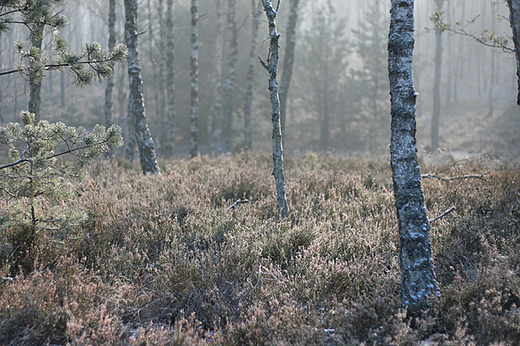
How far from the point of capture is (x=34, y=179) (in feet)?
11.3

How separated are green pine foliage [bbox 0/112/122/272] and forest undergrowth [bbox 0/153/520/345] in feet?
0.25

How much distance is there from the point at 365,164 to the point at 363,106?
18.6 metres

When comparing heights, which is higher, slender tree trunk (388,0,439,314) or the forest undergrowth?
slender tree trunk (388,0,439,314)

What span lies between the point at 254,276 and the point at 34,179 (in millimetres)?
2582

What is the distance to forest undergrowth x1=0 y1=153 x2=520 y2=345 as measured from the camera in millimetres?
2713

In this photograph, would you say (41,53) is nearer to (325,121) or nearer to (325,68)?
(325,121)

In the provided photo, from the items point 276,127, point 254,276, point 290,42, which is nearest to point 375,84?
point 290,42

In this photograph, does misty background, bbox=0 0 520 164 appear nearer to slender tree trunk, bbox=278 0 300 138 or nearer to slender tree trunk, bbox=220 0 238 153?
slender tree trunk, bbox=220 0 238 153

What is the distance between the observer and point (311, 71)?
88.1ft

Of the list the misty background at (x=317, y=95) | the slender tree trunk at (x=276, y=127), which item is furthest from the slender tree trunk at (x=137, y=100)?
the misty background at (x=317, y=95)

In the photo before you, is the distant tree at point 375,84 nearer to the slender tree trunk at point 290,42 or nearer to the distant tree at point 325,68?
the distant tree at point 325,68

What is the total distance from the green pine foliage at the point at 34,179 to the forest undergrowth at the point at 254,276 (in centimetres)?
8

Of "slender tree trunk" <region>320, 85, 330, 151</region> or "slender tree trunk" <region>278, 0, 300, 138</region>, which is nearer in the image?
"slender tree trunk" <region>278, 0, 300, 138</region>

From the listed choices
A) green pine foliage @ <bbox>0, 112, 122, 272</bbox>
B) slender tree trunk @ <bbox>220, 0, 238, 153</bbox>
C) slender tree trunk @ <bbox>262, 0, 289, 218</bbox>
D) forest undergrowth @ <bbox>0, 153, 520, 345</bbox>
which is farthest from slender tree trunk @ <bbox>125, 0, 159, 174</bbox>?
slender tree trunk @ <bbox>220, 0, 238, 153</bbox>
